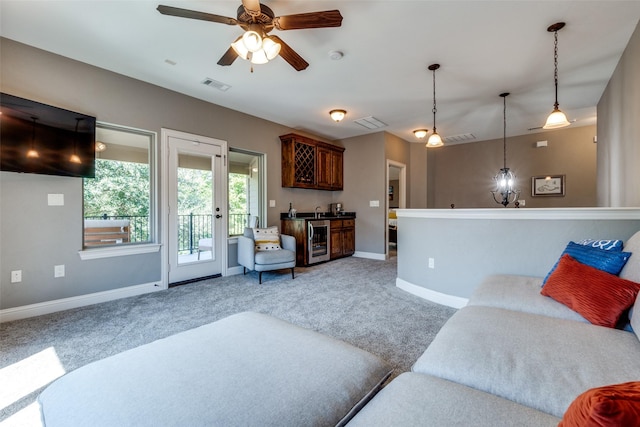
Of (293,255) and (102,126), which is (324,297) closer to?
(293,255)

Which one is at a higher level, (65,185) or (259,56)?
(259,56)

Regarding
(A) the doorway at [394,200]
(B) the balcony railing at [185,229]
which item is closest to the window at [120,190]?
(B) the balcony railing at [185,229]

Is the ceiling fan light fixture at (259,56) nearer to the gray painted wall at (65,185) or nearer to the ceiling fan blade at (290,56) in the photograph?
the ceiling fan blade at (290,56)

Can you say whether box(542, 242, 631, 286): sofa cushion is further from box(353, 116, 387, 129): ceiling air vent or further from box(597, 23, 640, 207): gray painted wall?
box(353, 116, 387, 129): ceiling air vent

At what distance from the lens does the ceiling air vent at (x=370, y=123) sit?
16.6 ft

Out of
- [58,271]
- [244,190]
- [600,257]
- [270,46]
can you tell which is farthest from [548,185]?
[58,271]

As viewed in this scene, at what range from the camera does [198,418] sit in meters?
0.76

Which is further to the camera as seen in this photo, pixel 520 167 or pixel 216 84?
pixel 520 167

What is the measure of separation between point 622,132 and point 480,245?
1.98 metres

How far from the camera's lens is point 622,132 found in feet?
9.66

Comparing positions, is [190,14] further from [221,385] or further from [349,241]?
[349,241]

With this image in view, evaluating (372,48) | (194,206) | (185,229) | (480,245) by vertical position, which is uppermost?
(372,48)

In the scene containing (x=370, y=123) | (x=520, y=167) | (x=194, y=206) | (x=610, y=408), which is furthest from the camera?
(x=520, y=167)

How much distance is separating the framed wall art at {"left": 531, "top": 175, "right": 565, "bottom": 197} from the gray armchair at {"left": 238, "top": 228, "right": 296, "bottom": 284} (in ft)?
17.9
